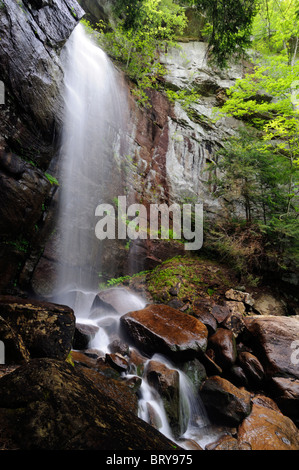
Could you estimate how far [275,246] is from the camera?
26.7 ft

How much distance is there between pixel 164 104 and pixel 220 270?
31.2 feet

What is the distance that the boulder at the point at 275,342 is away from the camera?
15.6 ft

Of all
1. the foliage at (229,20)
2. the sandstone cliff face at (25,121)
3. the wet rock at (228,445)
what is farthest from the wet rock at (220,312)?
the foliage at (229,20)

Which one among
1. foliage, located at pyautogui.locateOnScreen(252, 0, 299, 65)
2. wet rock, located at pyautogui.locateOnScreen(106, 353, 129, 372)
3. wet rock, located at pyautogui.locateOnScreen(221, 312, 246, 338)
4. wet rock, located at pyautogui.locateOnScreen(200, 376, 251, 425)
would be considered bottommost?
wet rock, located at pyautogui.locateOnScreen(200, 376, 251, 425)

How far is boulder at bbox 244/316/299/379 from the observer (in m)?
4.75

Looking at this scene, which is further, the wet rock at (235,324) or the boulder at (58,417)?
the wet rock at (235,324)

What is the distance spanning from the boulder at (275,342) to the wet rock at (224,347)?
64 centimetres

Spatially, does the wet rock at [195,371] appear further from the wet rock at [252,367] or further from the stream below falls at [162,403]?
the wet rock at [252,367]

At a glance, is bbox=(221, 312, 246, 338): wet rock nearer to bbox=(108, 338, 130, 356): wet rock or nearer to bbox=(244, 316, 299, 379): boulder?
bbox=(244, 316, 299, 379): boulder

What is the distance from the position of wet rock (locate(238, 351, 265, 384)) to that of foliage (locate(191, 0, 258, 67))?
6759 millimetres

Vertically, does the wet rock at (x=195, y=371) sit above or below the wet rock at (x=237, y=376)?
above

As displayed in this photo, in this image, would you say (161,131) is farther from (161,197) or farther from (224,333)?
(224,333)

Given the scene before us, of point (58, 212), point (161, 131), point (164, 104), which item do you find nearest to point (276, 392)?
point (58, 212)

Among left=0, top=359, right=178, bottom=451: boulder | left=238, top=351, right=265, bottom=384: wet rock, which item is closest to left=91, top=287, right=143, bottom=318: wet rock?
left=238, top=351, right=265, bottom=384: wet rock
